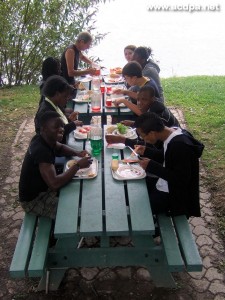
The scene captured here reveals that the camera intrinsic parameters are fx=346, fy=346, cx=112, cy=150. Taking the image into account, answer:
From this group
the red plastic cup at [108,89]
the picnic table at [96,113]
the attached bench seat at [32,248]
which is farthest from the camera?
the red plastic cup at [108,89]

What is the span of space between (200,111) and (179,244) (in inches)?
170

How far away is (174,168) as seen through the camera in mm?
2861

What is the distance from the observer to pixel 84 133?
3.91m

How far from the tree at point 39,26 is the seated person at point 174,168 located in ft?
20.3

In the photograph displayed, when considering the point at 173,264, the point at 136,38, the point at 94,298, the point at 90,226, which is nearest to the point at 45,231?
the point at 90,226

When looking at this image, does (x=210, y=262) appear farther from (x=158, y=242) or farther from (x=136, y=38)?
(x=136, y=38)

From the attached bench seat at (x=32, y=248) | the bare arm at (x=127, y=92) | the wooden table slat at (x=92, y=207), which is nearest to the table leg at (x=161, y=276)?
the wooden table slat at (x=92, y=207)

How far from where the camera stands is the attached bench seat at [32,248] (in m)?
2.53

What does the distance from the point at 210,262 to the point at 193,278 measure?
0.91ft

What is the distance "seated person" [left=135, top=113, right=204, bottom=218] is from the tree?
6.17 metres

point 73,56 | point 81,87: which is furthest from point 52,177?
point 73,56

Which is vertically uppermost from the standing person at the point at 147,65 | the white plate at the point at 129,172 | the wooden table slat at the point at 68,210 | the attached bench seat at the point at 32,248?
the standing person at the point at 147,65

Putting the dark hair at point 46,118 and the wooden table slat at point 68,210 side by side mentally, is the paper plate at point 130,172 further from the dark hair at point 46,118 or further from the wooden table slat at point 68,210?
the dark hair at point 46,118

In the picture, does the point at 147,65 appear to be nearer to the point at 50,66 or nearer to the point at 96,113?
the point at 96,113
